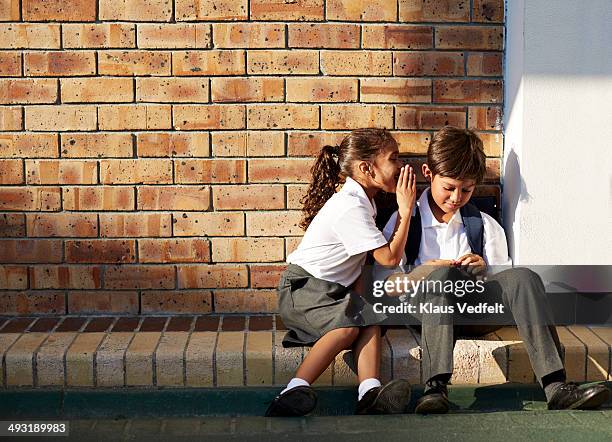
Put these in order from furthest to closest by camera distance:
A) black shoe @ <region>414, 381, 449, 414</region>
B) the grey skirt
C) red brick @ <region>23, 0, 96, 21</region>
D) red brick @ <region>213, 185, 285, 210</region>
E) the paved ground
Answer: red brick @ <region>213, 185, 285, 210</region>
red brick @ <region>23, 0, 96, 21</region>
the grey skirt
black shoe @ <region>414, 381, 449, 414</region>
the paved ground

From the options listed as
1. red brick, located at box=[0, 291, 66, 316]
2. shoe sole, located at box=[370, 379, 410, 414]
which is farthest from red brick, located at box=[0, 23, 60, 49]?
shoe sole, located at box=[370, 379, 410, 414]

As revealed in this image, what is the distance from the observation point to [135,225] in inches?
146

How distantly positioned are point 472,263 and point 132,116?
164 centimetres

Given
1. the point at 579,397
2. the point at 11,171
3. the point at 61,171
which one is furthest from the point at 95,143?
the point at 579,397

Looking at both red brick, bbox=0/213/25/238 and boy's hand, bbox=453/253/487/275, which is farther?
red brick, bbox=0/213/25/238

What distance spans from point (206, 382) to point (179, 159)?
3.41ft

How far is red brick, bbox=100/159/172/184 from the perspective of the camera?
3668 millimetres

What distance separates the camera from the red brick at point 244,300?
376cm

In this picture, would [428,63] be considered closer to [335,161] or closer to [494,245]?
[335,161]

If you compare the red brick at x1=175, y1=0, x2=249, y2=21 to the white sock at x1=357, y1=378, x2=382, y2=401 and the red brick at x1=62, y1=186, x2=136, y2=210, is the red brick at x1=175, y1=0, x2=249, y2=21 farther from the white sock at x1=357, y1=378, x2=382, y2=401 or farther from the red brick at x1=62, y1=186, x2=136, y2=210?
the white sock at x1=357, y1=378, x2=382, y2=401

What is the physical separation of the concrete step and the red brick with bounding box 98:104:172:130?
0.93 meters

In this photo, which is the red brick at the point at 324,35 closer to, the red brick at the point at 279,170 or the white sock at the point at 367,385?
the red brick at the point at 279,170

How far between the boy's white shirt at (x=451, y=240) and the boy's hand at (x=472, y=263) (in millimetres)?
84

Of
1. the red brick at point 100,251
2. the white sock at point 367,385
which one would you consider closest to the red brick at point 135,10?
the red brick at point 100,251
